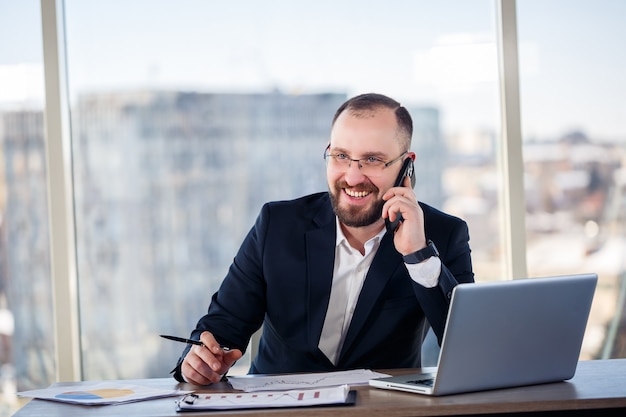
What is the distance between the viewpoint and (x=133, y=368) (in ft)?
12.4

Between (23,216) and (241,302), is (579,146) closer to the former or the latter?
(241,302)

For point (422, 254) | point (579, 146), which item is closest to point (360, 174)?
point (422, 254)

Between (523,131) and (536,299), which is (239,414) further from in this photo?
(523,131)

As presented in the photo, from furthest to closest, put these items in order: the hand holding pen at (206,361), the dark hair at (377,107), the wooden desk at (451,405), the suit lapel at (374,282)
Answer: the dark hair at (377,107)
the suit lapel at (374,282)
the hand holding pen at (206,361)
the wooden desk at (451,405)

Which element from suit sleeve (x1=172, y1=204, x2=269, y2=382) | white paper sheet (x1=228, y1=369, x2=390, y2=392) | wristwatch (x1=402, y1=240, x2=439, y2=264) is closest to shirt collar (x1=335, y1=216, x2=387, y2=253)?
suit sleeve (x1=172, y1=204, x2=269, y2=382)

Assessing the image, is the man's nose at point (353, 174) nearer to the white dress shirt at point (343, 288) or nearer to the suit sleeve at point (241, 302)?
the white dress shirt at point (343, 288)

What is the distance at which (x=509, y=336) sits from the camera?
5.68 feet

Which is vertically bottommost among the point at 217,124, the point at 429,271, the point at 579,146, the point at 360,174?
the point at 429,271

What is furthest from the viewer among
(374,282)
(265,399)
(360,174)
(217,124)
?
(217,124)

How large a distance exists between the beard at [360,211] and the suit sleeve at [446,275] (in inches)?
7.2

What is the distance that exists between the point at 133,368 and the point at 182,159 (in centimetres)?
98

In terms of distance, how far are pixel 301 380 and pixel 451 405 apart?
0.47 meters

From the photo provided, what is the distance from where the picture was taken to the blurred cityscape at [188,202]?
147 inches

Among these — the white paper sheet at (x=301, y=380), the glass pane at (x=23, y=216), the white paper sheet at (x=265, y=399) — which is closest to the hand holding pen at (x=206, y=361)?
the white paper sheet at (x=301, y=380)
